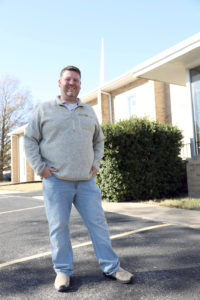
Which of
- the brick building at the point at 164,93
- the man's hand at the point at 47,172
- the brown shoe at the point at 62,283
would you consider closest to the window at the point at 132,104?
the brick building at the point at 164,93

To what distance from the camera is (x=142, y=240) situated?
13.2 feet

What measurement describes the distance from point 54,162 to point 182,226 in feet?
9.99

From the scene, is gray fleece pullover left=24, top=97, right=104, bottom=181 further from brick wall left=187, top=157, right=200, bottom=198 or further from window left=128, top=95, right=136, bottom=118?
window left=128, top=95, right=136, bottom=118

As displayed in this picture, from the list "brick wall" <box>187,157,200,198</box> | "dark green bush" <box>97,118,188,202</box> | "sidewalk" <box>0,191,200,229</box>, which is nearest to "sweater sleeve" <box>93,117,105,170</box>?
"sidewalk" <box>0,191,200,229</box>

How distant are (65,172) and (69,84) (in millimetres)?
861

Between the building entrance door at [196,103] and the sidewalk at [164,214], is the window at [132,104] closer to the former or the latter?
the building entrance door at [196,103]

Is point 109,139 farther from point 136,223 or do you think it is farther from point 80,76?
point 80,76

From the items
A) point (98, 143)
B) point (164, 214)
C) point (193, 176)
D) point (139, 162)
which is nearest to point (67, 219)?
point (98, 143)

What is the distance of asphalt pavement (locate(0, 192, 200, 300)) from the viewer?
2502mm

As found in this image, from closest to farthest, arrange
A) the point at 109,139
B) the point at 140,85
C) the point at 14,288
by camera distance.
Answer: the point at 14,288 < the point at 109,139 < the point at 140,85

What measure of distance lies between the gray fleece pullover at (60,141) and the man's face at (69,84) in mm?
102

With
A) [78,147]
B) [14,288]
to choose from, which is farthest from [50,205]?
[14,288]

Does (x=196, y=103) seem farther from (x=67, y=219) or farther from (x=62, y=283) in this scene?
(x=62, y=283)

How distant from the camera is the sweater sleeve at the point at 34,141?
8.70ft
